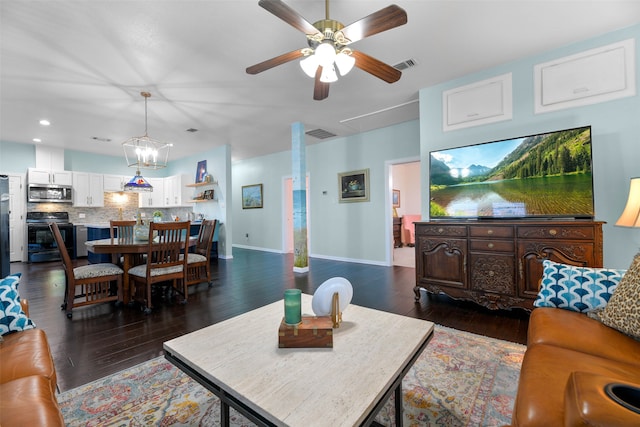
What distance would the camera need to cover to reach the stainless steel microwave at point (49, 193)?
237 inches

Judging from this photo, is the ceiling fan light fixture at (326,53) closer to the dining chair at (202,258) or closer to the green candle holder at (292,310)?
the green candle holder at (292,310)

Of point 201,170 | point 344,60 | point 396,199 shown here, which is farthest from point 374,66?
point 396,199

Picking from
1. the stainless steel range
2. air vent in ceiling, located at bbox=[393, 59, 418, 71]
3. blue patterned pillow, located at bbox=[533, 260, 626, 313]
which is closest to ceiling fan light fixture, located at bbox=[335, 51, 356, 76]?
air vent in ceiling, located at bbox=[393, 59, 418, 71]

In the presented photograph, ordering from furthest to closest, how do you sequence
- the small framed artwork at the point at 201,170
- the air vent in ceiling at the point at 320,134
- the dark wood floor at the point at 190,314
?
the small framed artwork at the point at 201,170 < the air vent in ceiling at the point at 320,134 < the dark wood floor at the point at 190,314

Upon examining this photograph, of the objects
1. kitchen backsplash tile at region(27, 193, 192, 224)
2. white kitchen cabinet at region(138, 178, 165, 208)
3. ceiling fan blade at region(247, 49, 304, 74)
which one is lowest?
kitchen backsplash tile at region(27, 193, 192, 224)

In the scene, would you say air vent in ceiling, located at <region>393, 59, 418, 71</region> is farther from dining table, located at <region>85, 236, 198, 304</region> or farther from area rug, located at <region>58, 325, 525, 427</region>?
dining table, located at <region>85, 236, 198, 304</region>

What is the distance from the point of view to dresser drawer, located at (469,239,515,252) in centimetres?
260

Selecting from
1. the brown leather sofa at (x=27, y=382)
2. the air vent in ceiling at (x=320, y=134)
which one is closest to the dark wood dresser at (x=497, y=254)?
the brown leather sofa at (x=27, y=382)

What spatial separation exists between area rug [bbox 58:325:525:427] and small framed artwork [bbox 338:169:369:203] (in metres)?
3.91

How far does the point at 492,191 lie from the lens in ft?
9.75

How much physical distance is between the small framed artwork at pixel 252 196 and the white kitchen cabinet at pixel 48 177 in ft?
13.7

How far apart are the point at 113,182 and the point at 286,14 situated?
7.85 m

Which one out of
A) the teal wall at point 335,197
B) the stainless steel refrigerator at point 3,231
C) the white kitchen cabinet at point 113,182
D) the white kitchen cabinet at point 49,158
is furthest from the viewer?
the white kitchen cabinet at point 113,182

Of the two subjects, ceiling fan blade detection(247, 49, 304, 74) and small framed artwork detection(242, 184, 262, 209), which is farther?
small framed artwork detection(242, 184, 262, 209)
